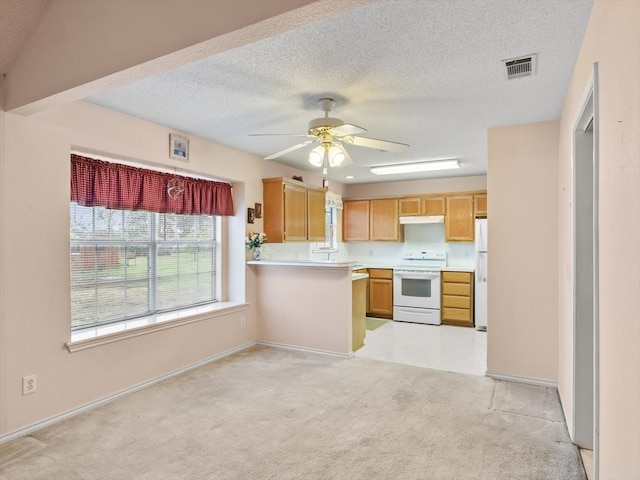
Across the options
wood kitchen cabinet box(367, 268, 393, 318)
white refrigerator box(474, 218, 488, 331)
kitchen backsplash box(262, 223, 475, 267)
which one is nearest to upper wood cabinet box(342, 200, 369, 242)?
kitchen backsplash box(262, 223, 475, 267)

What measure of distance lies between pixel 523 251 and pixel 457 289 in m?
2.64

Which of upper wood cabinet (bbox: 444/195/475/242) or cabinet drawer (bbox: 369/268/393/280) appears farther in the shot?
cabinet drawer (bbox: 369/268/393/280)

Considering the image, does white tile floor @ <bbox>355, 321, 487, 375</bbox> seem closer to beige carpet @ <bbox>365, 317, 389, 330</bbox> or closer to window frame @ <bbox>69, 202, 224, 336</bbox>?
beige carpet @ <bbox>365, 317, 389, 330</bbox>

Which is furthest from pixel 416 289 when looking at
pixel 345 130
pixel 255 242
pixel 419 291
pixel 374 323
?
pixel 345 130

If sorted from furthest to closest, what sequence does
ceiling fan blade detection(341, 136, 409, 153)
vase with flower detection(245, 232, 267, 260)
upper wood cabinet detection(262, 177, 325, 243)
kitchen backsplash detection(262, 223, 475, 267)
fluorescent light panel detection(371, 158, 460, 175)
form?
kitchen backsplash detection(262, 223, 475, 267) → fluorescent light panel detection(371, 158, 460, 175) → upper wood cabinet detection(262, 177, 325, 243) → vase with flower detection(245, 232, 267, 260) → ceiling fan blade detection(341, 136, 409, 153)

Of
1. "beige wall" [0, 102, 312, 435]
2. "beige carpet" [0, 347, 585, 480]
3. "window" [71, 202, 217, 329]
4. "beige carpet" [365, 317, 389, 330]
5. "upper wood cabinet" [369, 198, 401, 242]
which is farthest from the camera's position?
"upper wood cabinet" [369, 198, 401, 242]

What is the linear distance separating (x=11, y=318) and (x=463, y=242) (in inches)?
236

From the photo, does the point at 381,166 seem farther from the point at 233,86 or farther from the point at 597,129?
the point at 597,129

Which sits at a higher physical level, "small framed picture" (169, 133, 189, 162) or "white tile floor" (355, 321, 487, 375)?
"small framed picture" (169, 133, 189, 162)

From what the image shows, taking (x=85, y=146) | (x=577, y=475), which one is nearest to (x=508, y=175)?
(x=577, y=475)

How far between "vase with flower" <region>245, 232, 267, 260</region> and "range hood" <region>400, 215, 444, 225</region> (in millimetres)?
2891

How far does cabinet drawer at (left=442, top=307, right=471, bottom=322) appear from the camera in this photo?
596 cm

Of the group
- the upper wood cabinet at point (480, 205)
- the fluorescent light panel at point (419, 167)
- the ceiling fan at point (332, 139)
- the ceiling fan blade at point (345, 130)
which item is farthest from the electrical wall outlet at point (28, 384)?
the upper wood cabinet at point (480, 205)

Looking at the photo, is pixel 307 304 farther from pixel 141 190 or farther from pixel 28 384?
pixel 28 384
